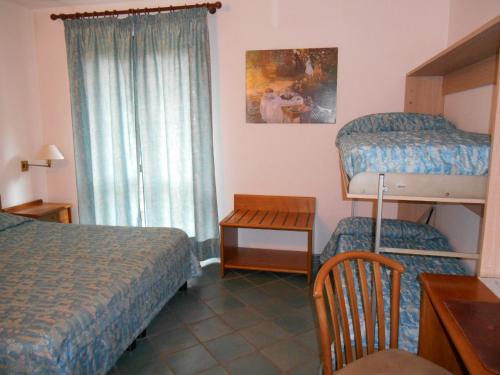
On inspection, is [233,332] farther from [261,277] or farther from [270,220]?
[270,220]

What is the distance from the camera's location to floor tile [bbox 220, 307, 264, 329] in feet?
8.93

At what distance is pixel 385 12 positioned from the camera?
3.37 meters

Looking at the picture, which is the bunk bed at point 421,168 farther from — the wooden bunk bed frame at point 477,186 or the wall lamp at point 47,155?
the wall lamp at point 47,155

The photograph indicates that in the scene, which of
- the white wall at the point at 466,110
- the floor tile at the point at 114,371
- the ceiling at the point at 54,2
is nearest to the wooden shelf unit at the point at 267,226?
the white wall at the point at 466,110

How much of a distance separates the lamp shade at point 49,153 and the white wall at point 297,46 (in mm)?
298

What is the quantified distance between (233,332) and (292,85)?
2297mm

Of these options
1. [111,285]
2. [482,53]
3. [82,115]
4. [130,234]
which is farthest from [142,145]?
[482,53]

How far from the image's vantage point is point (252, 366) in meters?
2.26

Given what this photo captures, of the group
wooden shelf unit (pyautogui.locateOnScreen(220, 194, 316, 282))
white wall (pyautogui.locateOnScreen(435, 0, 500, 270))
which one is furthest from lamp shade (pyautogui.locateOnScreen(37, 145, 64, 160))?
white wall (pyautogui.locateOnScreen(435, 0, 500, 270))

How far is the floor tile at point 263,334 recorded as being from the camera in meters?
2.50

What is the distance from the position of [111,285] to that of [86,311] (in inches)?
10.6

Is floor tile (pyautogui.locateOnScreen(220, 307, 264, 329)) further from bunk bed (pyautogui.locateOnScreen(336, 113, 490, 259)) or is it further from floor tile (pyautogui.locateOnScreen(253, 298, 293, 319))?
bunk bed (pyautogui.locateOnScreen(336, 113, 490, 259))

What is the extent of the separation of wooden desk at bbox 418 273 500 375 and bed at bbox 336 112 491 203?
40cm

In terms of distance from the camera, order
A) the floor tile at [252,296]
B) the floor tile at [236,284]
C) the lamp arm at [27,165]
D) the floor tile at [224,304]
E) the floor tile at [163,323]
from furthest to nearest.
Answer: the lamp arm at [27,165], the floor tile at [236,284], the floor tile at [252,296], the floor tile at [224,304], the floor tile at [163,323]
